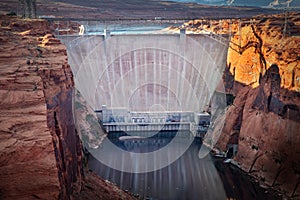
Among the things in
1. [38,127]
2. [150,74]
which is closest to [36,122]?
[38,127]

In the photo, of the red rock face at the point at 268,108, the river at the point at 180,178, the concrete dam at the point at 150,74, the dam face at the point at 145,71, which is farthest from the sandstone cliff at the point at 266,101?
the concrete dam at the point at 150,74

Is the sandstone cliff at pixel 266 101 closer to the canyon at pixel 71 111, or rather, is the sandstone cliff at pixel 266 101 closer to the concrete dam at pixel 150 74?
the canyon at pixel 71 111

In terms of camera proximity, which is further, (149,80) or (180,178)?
(149,80)

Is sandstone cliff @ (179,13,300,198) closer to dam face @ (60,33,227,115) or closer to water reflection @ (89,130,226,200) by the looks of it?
dam face @ (60,33,227,115)

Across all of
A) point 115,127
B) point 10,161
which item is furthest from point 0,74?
point 115,127

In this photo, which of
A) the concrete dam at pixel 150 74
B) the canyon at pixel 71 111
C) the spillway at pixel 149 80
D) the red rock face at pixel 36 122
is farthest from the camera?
the concrete dam at pixel 150 74

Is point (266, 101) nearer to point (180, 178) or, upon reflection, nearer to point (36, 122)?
point (180, 178)
